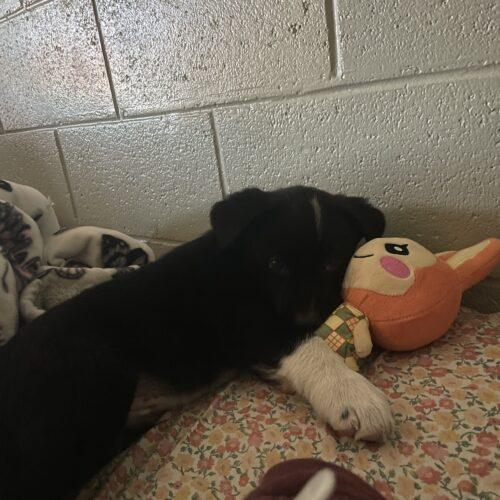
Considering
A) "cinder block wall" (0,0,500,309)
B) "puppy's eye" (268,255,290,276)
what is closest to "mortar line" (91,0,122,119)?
"cinder block wall" (0,0,500,309)

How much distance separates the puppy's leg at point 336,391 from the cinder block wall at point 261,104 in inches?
24.9

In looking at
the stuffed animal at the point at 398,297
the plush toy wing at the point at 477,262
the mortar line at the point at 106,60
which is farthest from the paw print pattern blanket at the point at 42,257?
the plush toy wing at the point at 477,262

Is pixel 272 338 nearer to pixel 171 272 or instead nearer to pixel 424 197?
pixel 171 272

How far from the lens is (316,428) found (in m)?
1.12

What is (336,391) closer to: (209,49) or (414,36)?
(414,36)

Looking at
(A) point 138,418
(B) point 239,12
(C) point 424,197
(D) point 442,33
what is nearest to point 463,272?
(C) point 424,197

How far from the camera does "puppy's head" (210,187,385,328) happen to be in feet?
4.46

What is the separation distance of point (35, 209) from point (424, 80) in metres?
1.72

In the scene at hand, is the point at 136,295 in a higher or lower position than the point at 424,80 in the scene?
lower

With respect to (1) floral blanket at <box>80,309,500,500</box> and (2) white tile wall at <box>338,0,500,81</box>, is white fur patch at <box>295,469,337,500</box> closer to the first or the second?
(1) floral blanket at <box>80,309,500,500</box>

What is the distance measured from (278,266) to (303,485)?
76 centimetres

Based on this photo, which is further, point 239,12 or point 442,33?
point 239,12

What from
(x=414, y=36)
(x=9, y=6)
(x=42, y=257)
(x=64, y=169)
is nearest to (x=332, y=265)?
(x=414, y=36)

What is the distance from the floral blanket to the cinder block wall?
1.67 feet
